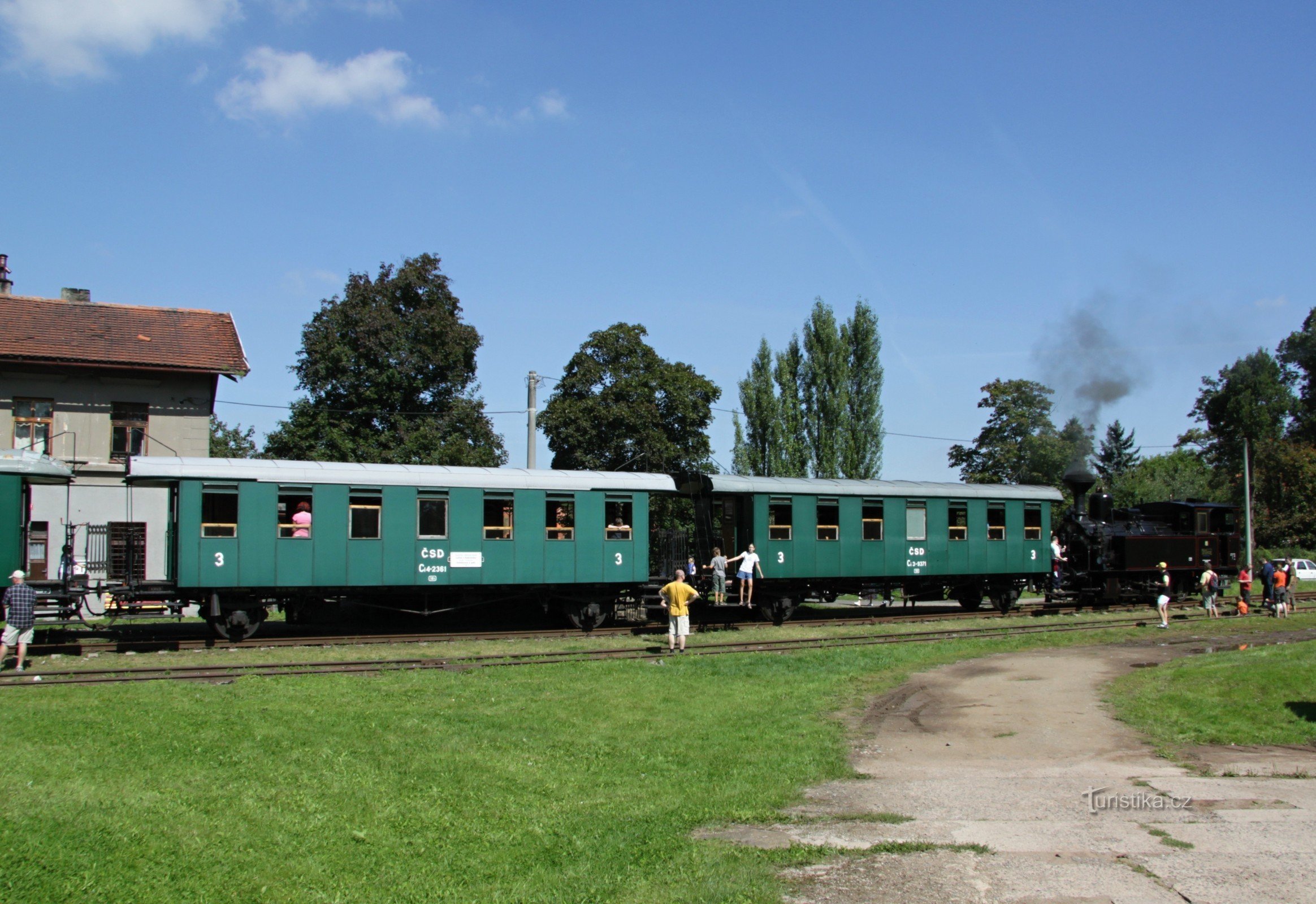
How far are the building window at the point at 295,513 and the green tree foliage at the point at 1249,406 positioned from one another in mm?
64122

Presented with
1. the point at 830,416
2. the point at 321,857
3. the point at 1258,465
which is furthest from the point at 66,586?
the point at 1258,465

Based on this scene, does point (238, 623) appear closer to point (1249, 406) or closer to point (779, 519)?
point (779, 519)

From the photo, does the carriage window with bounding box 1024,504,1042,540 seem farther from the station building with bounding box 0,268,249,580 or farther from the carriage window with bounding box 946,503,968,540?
the station building with bounding box 0,268,249,580

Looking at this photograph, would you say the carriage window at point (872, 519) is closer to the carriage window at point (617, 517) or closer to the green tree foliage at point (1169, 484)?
the carriage window at point (617, 517)

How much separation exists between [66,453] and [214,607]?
12422 millimetres

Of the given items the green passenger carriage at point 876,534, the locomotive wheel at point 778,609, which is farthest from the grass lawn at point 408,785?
the locomotive wheel at point 778,609

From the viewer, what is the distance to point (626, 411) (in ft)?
126

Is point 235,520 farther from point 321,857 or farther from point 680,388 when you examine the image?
point 680,388

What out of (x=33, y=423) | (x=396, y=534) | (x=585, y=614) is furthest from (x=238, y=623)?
(x=33, y=423)

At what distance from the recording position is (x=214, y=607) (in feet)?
58.0

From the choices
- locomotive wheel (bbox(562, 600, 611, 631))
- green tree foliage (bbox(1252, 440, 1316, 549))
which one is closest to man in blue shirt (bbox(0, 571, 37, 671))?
locomotive wheel (bbox(562, 600, 611, 631))

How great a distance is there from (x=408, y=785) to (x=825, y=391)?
37.8 m

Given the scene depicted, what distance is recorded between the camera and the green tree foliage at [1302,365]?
218ft

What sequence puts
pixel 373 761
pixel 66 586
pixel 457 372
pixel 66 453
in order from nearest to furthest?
pixel 373 761 → pixel 66 586 → pixel 66 453 → pixel 457 372
